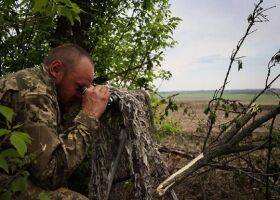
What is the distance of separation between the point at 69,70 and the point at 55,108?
14.5 inches

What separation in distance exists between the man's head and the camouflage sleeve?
0.95 ft

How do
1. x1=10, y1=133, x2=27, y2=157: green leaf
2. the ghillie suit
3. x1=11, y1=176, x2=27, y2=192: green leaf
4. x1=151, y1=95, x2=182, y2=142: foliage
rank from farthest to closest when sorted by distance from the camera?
x1=151, y1=95, x2=182, y2=142: foliage → the ghillie suit → x1=11, y1=176, x2=27, y2=192: green leaf → x1=10, y1=133, x2=27, y2=157: green leaf

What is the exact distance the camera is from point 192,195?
240 inches

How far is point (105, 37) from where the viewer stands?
22.4ft

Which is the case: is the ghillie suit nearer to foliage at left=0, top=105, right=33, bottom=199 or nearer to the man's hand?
the man's hand

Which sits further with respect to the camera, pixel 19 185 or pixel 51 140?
pixel 51 140

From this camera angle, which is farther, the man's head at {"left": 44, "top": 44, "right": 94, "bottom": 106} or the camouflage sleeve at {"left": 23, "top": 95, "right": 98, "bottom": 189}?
the man's head at {"left": 44, "top": 44, "right": 94, "bottom": 106}

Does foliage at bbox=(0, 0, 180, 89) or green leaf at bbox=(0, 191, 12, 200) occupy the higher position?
foliage at bbox=(0, 0, 180, 89)

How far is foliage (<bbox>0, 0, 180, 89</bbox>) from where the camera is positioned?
575 centimetres

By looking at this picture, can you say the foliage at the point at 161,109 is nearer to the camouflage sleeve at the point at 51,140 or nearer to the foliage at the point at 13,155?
the camouflage sleeve at the point at 51,140

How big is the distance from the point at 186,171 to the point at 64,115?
5.71 feet

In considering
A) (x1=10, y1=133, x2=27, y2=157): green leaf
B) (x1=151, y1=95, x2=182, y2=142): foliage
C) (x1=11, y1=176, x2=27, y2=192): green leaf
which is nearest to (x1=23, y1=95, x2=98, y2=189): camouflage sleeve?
(x1=11, y1=176, x2=27, y2=192): green leaf

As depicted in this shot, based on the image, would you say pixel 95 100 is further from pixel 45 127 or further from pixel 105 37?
pixel 105 37

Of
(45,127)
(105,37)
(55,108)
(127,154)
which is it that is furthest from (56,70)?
(105,37)
